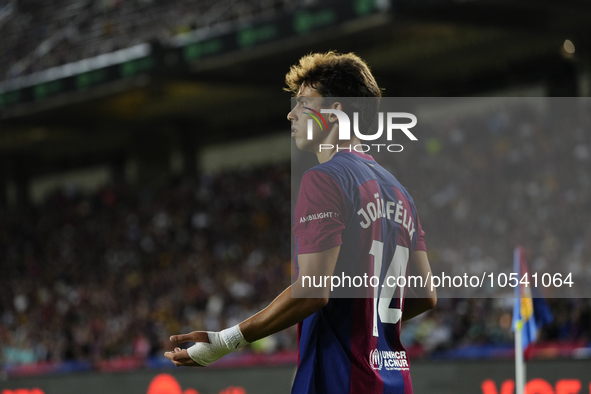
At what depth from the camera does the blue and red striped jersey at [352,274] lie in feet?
7.87

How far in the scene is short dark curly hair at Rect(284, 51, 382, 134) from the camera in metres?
2.49

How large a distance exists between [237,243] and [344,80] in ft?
49.9

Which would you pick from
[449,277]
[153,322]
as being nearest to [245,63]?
[153,322]

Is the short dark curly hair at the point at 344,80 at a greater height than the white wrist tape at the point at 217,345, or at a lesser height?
greater

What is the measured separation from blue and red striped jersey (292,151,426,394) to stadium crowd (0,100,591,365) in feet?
1.61

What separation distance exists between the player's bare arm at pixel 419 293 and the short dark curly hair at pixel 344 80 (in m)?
0.51

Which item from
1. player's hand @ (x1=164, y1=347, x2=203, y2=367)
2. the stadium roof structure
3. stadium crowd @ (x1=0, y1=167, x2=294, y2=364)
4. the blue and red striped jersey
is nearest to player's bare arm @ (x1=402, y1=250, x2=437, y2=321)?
the blue and red striped jersey

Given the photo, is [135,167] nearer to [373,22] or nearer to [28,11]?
[28,11]

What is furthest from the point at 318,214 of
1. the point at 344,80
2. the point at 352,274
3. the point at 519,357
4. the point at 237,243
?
the point at 237,243

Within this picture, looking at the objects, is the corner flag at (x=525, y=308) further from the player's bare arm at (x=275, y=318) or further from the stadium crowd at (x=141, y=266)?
the stadium crowd at (x=141, y=266)

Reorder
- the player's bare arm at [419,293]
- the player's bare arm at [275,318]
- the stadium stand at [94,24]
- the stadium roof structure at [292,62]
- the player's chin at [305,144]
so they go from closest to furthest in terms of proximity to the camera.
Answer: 1. the player's bare arm at [275,318]
2. the player's chin at [305,144]
3. the player's bare arm at [419,293]
4. the stadium roof structure at [292,62]
5. the stadium stand at [94,24]

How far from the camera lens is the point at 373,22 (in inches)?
556

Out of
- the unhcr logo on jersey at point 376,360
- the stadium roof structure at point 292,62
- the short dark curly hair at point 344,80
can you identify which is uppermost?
the stadium roof structure at point 292,62

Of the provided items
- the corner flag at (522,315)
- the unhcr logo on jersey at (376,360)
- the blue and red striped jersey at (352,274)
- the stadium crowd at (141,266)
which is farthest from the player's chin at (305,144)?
the stadium crowd at (141,266)
